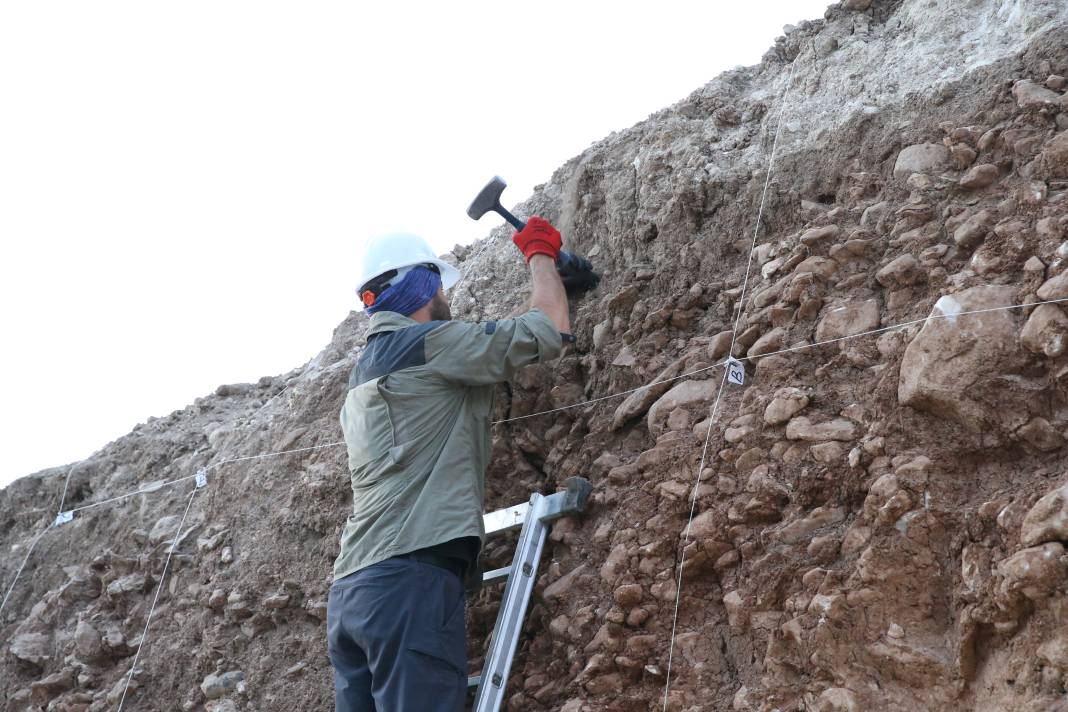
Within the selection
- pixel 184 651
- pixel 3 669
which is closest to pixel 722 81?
pixel 184 651

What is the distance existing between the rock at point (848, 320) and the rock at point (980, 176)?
0.58 m

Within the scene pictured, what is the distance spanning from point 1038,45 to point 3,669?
230 inches

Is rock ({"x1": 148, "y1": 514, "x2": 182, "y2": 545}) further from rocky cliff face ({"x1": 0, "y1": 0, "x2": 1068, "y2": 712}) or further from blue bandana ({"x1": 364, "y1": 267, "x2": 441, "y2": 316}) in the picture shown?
blue bandana ({"x1": 364, "y1": 267, "x2": 441, "y2": 316})

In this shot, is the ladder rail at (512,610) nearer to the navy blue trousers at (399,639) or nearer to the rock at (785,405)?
the navy blue trousers at (399,639)

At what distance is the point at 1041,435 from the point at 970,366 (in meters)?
0.29

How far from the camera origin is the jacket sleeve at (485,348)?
12.2 feet

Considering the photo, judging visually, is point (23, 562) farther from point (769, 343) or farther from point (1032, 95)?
point (1032, 95)

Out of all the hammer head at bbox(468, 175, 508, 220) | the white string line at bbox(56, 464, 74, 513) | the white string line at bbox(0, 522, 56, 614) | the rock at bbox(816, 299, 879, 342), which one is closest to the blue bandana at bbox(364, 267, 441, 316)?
the hammer head at bbox(468, 175, 508, 220)

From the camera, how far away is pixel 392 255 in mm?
4195

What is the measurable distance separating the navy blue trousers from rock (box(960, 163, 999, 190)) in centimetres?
231

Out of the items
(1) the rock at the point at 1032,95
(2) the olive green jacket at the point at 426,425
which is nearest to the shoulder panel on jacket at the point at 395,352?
(2) the olive green jacket at the point at 426,425

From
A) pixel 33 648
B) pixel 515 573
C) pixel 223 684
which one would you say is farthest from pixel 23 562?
pixel 515 573

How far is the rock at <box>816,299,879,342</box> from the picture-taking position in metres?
3.47

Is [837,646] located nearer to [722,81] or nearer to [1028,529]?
[1028,529]
